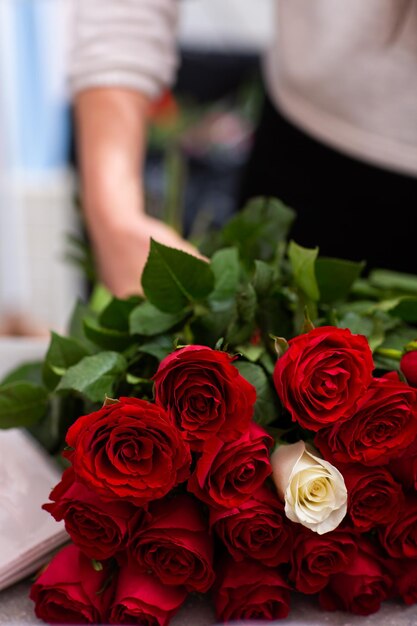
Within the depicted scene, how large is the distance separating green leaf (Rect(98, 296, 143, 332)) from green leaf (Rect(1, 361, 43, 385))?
3.8 inches

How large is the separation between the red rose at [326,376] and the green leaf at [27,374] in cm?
25

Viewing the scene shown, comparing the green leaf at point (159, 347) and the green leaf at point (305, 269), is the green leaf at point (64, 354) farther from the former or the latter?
the green leaf at point (305, 269)

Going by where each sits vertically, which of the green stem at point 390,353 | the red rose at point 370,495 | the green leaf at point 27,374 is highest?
the green stem at point 390,353

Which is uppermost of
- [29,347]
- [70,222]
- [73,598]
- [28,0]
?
Answer: [73,598]

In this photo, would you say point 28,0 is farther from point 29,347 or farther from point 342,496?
point 342,496

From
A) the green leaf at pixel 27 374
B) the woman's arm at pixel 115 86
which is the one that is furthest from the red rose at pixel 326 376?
the woman's arm at pixel 115 86

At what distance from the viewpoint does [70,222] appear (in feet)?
7.31

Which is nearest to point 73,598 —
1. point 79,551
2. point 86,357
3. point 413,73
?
point 79,551

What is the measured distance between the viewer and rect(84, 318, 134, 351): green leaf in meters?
0.50

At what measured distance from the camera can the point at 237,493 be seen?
39cm

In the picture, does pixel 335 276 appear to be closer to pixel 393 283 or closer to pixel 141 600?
pixel 393 283

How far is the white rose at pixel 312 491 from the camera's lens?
15.4 inches

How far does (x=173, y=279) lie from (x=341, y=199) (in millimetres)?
371

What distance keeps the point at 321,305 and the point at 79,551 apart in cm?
21
